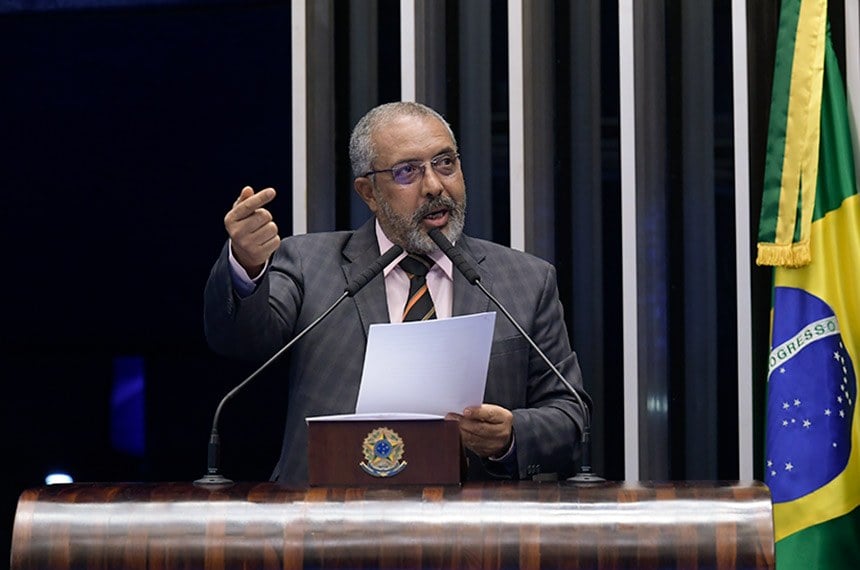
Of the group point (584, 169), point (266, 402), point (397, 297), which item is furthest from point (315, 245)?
point (266, 402)

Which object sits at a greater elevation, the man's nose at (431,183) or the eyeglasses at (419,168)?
the eyeglasses at (419,168)

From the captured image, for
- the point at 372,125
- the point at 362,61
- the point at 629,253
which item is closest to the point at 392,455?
the point at 372,125

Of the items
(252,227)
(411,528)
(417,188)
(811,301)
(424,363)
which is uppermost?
(417,188)

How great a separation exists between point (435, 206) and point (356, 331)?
300mm

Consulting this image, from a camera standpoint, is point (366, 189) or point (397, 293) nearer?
point (397, 293)

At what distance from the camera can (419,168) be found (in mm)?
2727

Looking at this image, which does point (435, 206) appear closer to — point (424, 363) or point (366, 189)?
point (366, 189)

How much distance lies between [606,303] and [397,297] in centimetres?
92

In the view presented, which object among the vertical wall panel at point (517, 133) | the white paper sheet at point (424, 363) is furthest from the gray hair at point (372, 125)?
the white paper sheet at point (424, 363)

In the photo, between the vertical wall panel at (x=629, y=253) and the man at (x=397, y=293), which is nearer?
the man at (x=397, y=293)

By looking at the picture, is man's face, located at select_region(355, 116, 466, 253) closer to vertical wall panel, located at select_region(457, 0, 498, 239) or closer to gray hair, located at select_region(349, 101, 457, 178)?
gray hair, located at select_region(349, 101, 457, 178)

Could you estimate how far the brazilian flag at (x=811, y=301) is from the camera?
3139 millimetres

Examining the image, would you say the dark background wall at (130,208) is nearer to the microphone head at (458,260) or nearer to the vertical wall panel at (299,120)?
the vertical wall panel at (299,120)

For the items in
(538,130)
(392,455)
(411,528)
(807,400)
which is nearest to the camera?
(411,528)
